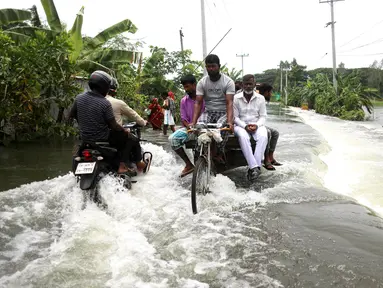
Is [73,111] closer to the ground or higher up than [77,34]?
closer to the ground

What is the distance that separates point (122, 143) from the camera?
568cm

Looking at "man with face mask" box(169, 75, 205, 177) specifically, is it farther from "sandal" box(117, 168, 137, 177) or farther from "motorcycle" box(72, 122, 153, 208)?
"motorcycle" box(72, 122, 153, 208)

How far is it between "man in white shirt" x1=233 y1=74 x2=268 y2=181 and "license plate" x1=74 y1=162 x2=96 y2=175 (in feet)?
7.99

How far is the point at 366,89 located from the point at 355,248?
30.2 meters

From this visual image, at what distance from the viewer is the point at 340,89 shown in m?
32.2

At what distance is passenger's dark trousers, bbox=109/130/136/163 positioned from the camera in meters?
5.56

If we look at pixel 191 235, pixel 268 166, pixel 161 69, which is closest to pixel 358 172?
pixel 268 166

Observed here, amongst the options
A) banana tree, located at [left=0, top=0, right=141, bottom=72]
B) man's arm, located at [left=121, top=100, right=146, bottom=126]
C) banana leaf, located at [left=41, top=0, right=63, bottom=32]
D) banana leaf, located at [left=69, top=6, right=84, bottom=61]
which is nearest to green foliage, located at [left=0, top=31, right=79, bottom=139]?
banana tree, located at [left=0, top=0, right=141, bottom=72]

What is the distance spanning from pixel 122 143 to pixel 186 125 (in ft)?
4.35

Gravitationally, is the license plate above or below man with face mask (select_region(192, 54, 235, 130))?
below

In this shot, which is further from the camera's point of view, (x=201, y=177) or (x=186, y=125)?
(x=186, y=125)

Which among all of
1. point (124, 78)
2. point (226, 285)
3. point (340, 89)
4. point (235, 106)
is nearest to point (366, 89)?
point (340, 89)

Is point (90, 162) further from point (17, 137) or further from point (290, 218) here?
point (17, 137)

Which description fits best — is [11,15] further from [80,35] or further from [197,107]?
[197,107]
